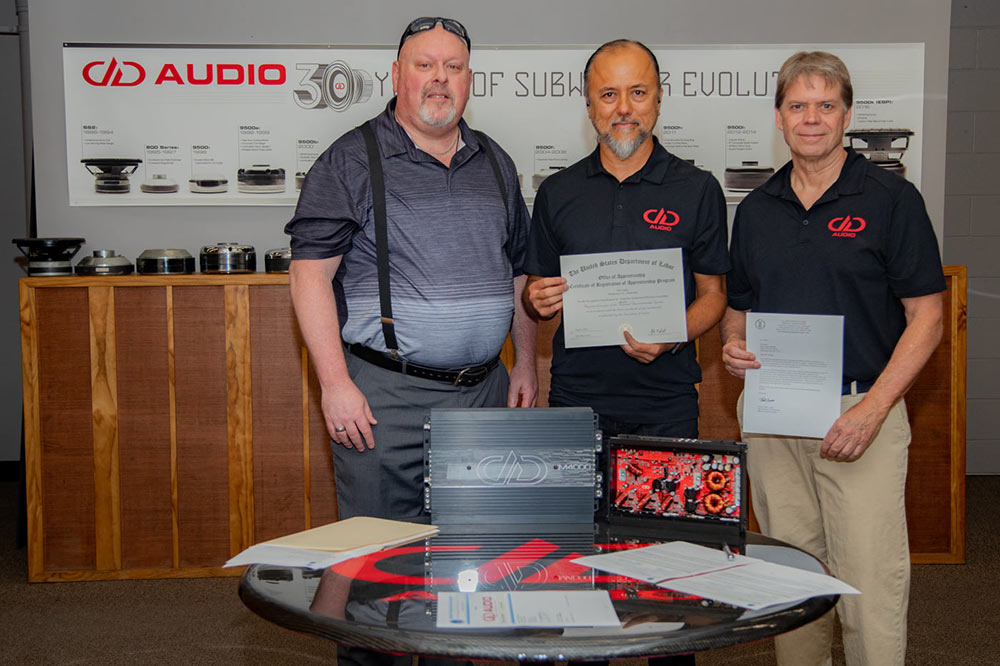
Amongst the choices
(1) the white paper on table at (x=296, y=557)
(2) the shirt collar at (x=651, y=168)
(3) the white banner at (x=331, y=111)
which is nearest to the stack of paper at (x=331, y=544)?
(1) the white paper on table at (x=296, y=557)

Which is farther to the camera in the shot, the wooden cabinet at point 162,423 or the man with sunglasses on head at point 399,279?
the wooden cabinet at point 162,423

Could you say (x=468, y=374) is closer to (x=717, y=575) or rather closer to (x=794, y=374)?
(x=794, y=374)

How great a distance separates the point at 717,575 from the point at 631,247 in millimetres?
1026

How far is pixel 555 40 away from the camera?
4465mm

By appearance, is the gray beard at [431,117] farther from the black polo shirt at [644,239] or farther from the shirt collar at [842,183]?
the shirt collar at [842,183]

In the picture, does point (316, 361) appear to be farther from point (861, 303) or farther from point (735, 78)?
point (735, 78)

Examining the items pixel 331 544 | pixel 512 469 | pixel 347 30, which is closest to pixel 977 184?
pixel 347 30

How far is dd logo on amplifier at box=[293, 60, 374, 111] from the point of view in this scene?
4406 millimetres

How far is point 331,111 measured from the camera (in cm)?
443

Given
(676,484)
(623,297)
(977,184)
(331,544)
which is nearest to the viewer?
(331,544)

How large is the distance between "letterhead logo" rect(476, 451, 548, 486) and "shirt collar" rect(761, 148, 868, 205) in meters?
0.92

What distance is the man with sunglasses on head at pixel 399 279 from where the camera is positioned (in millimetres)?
2277

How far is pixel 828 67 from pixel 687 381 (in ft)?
2.59

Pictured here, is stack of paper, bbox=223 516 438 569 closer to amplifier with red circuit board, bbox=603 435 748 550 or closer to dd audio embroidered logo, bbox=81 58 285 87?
amplifier with red circuit board, bbox=603 435 748 550
